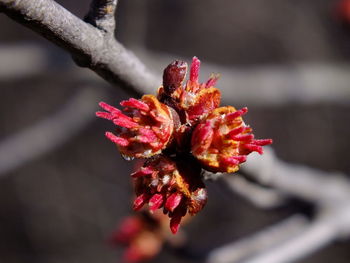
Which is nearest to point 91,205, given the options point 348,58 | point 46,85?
point 46,85

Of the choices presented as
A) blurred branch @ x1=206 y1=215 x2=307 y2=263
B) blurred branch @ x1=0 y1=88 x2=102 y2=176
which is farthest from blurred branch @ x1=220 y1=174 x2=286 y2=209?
blurred branch @ x1=0 y1=88 x2=102 y2=176

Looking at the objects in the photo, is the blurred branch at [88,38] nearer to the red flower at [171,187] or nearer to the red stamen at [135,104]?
the red stamen at [135,104]

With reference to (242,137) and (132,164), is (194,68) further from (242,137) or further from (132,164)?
(132,164)

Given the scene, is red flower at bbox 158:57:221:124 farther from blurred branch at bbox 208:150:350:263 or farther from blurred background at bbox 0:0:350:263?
blurred background at bbox 0:0:350:263

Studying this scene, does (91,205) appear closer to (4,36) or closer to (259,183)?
(4,36)

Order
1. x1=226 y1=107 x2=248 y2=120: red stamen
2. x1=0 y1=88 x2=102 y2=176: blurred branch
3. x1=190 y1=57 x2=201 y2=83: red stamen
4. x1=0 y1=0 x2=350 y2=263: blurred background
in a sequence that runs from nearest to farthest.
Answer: x1=226 y1=107 x2=248 y2=120: red stamen < x1=190 y1=57 x2=201 y2=83: red stamen < x1=0 y1=88 x2=102 y2=176: blurred branch < x1=0 y1=0 x2=350 y2=263: blurred background

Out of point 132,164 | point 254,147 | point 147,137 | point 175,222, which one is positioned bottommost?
point 175,222

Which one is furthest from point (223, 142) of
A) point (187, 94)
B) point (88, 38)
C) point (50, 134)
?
point (50, 134)
